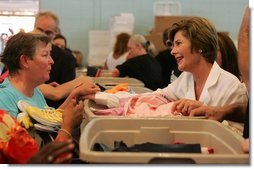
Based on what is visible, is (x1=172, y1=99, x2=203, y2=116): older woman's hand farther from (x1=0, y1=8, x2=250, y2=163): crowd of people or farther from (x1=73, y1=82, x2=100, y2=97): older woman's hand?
(x1=73, y1=82, x2=100, y2=97): older woman's hand

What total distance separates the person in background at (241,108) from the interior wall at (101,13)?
16.3 ft

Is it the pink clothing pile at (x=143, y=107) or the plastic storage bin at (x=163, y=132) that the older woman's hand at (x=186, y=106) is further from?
the plastic storage bin at (x=163, y=132)

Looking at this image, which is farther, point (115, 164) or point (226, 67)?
point (226, 67)

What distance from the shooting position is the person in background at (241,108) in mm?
1366

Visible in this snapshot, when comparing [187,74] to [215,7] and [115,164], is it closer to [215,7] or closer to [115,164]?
[115,164]

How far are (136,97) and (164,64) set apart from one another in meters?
1.89

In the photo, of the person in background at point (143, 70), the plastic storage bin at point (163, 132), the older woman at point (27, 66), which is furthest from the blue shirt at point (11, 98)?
the person in background at point (143, 70)

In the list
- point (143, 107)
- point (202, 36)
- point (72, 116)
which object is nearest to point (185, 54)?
point (202, 36)

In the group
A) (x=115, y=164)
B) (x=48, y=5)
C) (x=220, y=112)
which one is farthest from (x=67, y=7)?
(x=115, y=164)

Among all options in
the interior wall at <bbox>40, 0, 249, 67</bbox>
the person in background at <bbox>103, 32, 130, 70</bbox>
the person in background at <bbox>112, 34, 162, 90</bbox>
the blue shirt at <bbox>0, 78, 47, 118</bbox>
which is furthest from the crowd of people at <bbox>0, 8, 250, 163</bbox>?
the interior wall at <bbox>40, 0, 249, 67</bbox>

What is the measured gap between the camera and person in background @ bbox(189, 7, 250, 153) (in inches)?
53.8

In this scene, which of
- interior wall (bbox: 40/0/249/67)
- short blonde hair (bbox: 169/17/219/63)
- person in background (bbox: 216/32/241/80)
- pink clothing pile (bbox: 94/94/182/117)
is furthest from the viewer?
interior wall (bbox: 40/0/249/67)

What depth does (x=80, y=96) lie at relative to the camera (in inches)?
82.4

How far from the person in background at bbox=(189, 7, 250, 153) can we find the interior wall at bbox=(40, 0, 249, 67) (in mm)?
4966
